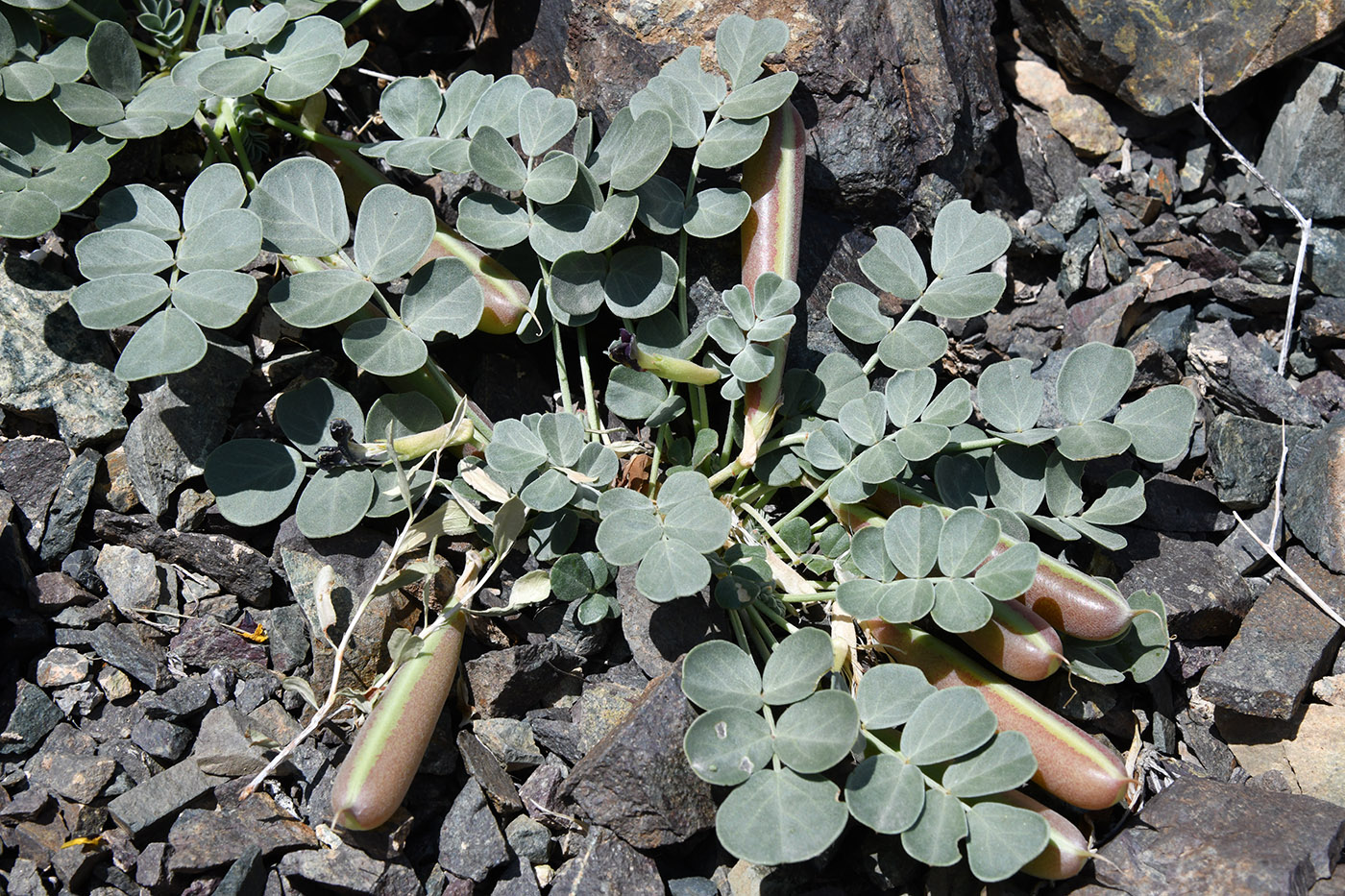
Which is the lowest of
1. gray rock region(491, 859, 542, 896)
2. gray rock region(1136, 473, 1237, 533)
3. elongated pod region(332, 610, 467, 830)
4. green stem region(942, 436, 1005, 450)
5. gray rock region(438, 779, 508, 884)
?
gray rock region(491, 859, 542, 896)

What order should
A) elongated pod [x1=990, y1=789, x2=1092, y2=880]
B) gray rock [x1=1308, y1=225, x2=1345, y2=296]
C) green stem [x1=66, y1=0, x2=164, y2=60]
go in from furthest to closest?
gray rock [x1=1308, y1=225, x2=1345, y2=296] < green stem [x1=66, y1=0, x2=164, y2=60] < elongated pod [x1=990, y1=789, x2=1092, y2=880]

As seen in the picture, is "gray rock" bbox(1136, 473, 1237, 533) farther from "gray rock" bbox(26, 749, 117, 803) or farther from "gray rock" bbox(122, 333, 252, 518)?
"gray rock" bbox(26, 749, 117, 803)

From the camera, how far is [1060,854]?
2.11m

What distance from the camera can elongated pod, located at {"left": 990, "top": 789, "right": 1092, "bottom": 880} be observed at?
211cm

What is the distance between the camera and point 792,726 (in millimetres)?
2107

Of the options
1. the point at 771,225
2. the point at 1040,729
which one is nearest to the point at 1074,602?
the point at 1040,729

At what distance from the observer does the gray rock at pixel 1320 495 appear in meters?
2.84

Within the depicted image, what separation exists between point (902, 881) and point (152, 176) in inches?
115

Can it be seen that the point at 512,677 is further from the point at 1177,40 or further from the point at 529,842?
the point at 1177,40

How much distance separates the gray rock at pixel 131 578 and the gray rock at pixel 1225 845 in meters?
2.45

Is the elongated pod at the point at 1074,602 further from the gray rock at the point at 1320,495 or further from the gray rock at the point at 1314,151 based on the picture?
the gray rock at the point at 1314,151

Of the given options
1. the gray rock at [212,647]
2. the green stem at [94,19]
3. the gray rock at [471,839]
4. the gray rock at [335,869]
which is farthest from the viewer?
the green stem at [94,19]

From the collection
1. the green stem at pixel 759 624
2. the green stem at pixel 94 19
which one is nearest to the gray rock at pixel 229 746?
the green stem at pixel 759 624

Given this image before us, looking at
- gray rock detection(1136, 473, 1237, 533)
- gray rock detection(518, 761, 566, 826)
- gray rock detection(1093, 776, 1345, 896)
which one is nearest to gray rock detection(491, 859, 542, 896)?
gray rock detection(518, 761, 566, 826)
